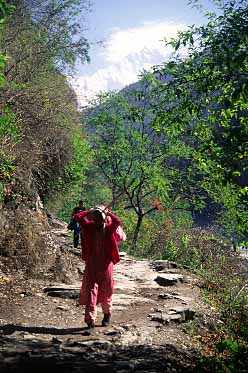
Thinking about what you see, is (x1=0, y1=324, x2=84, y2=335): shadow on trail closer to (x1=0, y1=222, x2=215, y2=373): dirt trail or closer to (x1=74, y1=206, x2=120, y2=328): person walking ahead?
(x1=0, y1=222, x2=215, y2=373): dirt trail

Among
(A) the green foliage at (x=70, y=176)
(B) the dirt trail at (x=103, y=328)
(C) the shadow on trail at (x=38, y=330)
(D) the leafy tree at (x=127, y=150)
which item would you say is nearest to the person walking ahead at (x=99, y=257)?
A: (C) the shadow on trail at (x=38, y=330)

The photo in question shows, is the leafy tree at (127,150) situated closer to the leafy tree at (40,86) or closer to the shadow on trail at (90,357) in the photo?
the leafy tree at (40,86)

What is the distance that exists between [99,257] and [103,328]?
101 centimetres

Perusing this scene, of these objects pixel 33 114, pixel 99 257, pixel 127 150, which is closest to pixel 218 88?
pixel 99 257

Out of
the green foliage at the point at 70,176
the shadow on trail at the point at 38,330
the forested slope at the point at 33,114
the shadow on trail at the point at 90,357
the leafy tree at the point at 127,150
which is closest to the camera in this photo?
the shadow on trail at the point at 90,357

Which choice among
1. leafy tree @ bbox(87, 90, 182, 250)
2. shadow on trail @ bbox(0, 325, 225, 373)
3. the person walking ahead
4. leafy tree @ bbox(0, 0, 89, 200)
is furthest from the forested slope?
leafy tree @ bbox(87, 90, 182, 250)

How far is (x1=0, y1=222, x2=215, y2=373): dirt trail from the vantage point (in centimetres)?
538

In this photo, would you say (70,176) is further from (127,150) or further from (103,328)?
(103,328)

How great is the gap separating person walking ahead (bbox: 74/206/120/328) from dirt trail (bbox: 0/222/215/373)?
Result: 44 cm

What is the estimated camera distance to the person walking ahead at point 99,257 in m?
7.12

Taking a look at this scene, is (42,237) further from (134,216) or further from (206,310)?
(134,216)

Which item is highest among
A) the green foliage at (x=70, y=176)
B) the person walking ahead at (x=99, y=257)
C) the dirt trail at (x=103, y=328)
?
the green foliage at (x=70, y=176)

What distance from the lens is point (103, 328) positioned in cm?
704

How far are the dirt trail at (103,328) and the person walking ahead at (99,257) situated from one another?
0.44 meters
